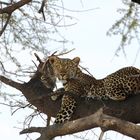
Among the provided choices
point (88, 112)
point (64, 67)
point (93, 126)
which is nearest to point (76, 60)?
point (64, 67)

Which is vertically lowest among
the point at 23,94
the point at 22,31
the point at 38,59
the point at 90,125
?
the point at 90,125

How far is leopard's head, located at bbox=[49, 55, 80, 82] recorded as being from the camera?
5.44 m

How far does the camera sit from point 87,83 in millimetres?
5332

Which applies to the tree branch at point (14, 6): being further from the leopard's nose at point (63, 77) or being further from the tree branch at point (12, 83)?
the leopard's nose at point (63, 77)

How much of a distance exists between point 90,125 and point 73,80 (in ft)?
6.28

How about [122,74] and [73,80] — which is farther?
[73,80]

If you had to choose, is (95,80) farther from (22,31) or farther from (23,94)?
(22,31)

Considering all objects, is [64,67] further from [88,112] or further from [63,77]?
[88,112]

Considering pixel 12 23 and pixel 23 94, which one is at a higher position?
pixel 12 23

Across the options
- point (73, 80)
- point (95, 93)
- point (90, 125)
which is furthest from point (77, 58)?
point (90, 125)

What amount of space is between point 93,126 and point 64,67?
6.36 feet

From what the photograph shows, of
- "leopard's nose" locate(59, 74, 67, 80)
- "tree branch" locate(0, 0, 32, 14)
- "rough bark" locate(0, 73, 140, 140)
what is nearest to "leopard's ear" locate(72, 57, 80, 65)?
"leopard's nose" locate(59, 74, 67, 80)

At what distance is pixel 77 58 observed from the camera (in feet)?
18.3

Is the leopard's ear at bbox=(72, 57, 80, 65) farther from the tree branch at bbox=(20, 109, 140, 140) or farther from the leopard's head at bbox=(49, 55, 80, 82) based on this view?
the tree branch at bbox=(20, 109, 140, 140)
